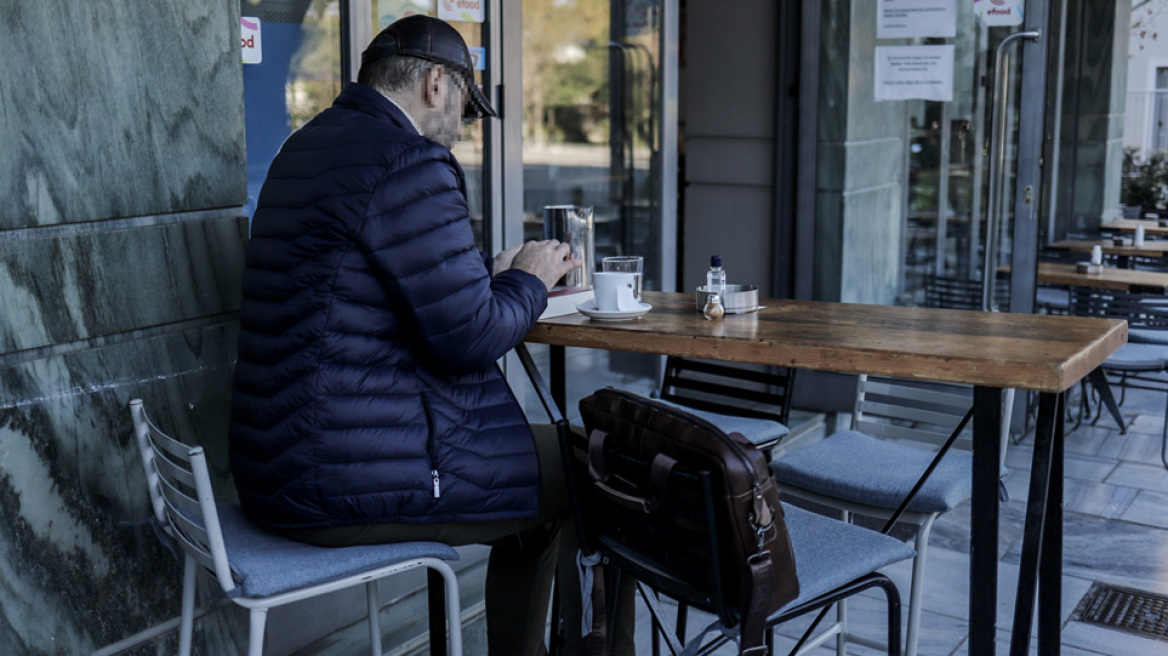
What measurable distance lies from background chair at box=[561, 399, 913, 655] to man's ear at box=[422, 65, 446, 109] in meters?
0.70

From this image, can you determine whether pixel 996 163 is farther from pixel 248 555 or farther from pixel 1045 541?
pixel 248 555

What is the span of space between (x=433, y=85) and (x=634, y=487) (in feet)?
2.90

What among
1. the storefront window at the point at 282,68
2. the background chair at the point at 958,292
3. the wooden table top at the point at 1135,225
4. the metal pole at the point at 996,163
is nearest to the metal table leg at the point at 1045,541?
the storefront window at the point at 282,68

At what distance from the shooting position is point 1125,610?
3.43m

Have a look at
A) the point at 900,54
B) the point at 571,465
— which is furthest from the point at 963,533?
the point at 571,465

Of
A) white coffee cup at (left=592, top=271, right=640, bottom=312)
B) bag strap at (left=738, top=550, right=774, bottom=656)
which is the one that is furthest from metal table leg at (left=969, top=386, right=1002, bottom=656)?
white coffee cup at (left=592, top=271, right=640, bottom=312)

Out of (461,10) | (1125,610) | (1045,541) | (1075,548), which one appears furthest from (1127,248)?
(1045,541)

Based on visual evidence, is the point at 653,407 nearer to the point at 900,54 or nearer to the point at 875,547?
the point at 875,547

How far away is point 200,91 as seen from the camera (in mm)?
2377

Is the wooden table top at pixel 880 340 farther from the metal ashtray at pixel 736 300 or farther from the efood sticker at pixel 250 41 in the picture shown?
the efood sticker at pixel 250 41

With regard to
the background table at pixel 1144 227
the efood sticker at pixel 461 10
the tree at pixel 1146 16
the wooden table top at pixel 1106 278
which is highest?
the tree at pixel 1146 16

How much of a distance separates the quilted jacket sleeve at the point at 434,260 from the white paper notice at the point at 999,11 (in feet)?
12.5

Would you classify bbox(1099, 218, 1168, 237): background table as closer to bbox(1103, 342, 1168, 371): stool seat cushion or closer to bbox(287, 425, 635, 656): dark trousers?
bbox(1103, 342, 1168, 371): stool seat cushion

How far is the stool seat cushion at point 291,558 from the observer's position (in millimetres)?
1820
